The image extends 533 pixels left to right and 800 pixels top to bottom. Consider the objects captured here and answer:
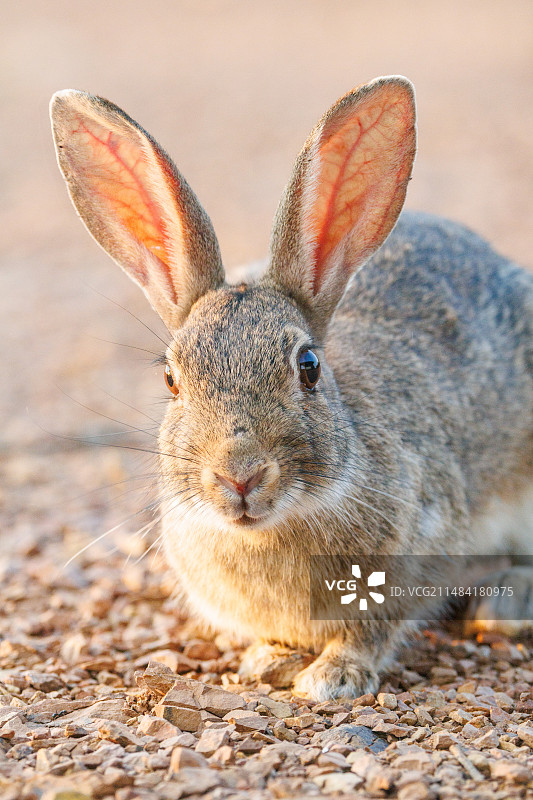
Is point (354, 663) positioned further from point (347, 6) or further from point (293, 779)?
point (347, 6)

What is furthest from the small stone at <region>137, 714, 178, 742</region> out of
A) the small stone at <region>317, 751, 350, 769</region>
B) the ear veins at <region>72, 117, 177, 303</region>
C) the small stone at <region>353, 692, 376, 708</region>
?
the ear veins at <region>72, 117, 177, 303</region>

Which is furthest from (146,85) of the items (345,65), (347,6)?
(347,6)

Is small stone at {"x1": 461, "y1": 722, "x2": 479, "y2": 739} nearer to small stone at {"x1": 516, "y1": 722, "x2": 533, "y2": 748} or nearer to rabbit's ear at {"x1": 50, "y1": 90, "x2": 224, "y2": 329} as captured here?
small stone at {"x1": 516, "y1": 722, "x2": 533, "y2": 748}

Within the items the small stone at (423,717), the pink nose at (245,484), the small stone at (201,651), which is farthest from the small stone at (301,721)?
the small stone at (201,651)

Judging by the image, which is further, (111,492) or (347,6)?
(347,6)

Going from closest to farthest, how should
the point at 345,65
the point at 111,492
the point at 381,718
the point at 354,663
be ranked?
the point at 381,718
the point at 354,663
the point at 111,492
the point at 345,65

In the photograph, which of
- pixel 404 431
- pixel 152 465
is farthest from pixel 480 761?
pixel 152 465

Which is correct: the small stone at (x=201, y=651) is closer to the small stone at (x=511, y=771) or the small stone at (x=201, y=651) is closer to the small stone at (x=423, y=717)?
the small stone at (x=423, y=717)
